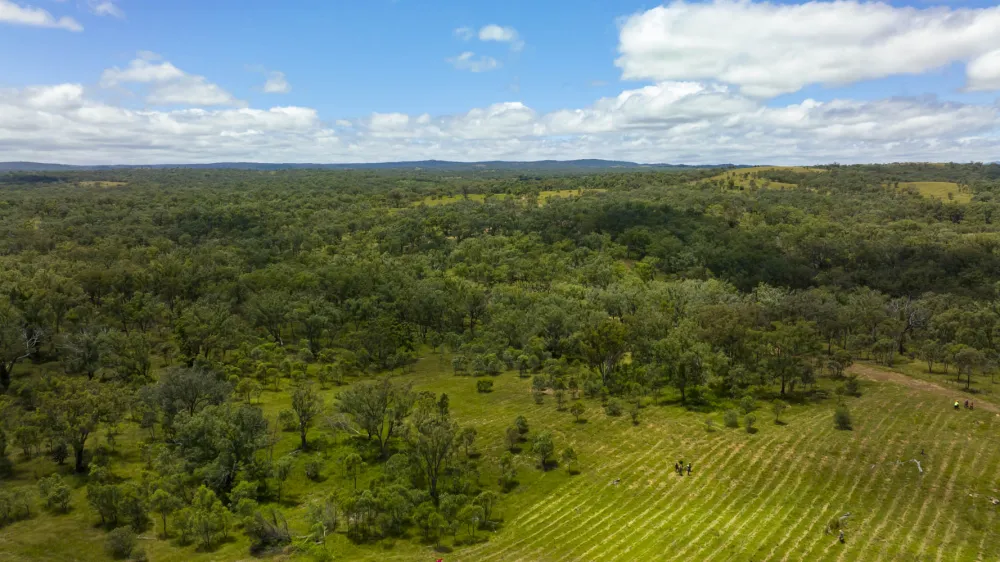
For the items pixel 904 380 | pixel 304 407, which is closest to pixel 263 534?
pixel 304 407

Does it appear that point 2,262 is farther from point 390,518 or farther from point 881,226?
point 881,226

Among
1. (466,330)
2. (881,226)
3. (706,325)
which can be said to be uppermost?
(881,226)

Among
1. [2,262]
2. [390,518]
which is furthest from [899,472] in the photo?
[2,262]

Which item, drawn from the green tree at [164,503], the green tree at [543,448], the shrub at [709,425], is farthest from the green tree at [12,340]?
the shrub at [709,425]

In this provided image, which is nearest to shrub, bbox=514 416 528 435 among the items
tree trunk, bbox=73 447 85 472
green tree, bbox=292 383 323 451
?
green tree, bbox=292 383 323 451

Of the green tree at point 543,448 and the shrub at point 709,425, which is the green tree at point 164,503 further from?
the shrub at point 709,425

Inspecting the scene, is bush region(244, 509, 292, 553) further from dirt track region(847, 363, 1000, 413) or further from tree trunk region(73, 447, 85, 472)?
dirt track region(847, 363, 1000, 413)
